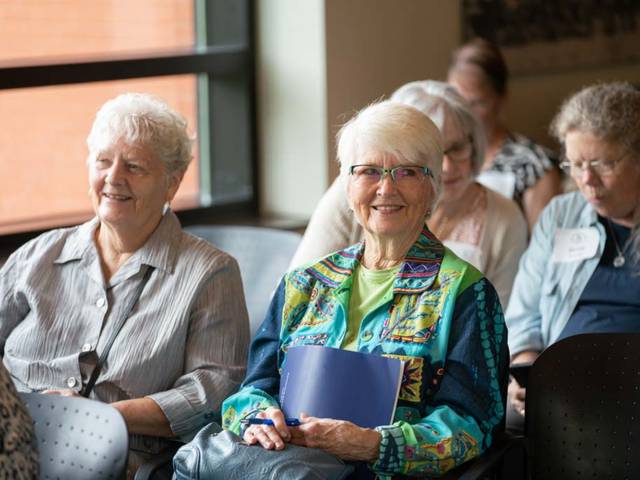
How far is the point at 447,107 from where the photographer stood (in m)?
3.49

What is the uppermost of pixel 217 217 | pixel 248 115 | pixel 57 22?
pixel 57 22

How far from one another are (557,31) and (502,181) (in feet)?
4.85

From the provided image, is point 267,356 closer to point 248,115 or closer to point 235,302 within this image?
point 235,302

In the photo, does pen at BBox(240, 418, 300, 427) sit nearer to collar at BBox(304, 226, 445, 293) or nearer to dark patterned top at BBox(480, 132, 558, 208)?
collar at BBox(304, 226, 445, 293)

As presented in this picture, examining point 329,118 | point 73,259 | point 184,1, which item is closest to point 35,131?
point 184,1

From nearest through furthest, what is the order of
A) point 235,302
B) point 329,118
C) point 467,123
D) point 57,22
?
point 235,302
point 467,123
point 57,22
point 329,118

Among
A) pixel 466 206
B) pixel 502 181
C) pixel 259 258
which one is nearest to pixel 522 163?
pixel 502 181

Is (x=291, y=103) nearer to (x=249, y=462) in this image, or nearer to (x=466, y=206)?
(x=466, y=206)

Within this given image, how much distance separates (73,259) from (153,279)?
243mm

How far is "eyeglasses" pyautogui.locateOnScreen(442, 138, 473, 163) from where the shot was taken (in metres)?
3.47

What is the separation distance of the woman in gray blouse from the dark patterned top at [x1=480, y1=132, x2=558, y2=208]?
1936 mm

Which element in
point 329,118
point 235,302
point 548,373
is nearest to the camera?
point 548,373

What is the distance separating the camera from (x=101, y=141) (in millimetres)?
2934

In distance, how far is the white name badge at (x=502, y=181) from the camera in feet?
15.0
